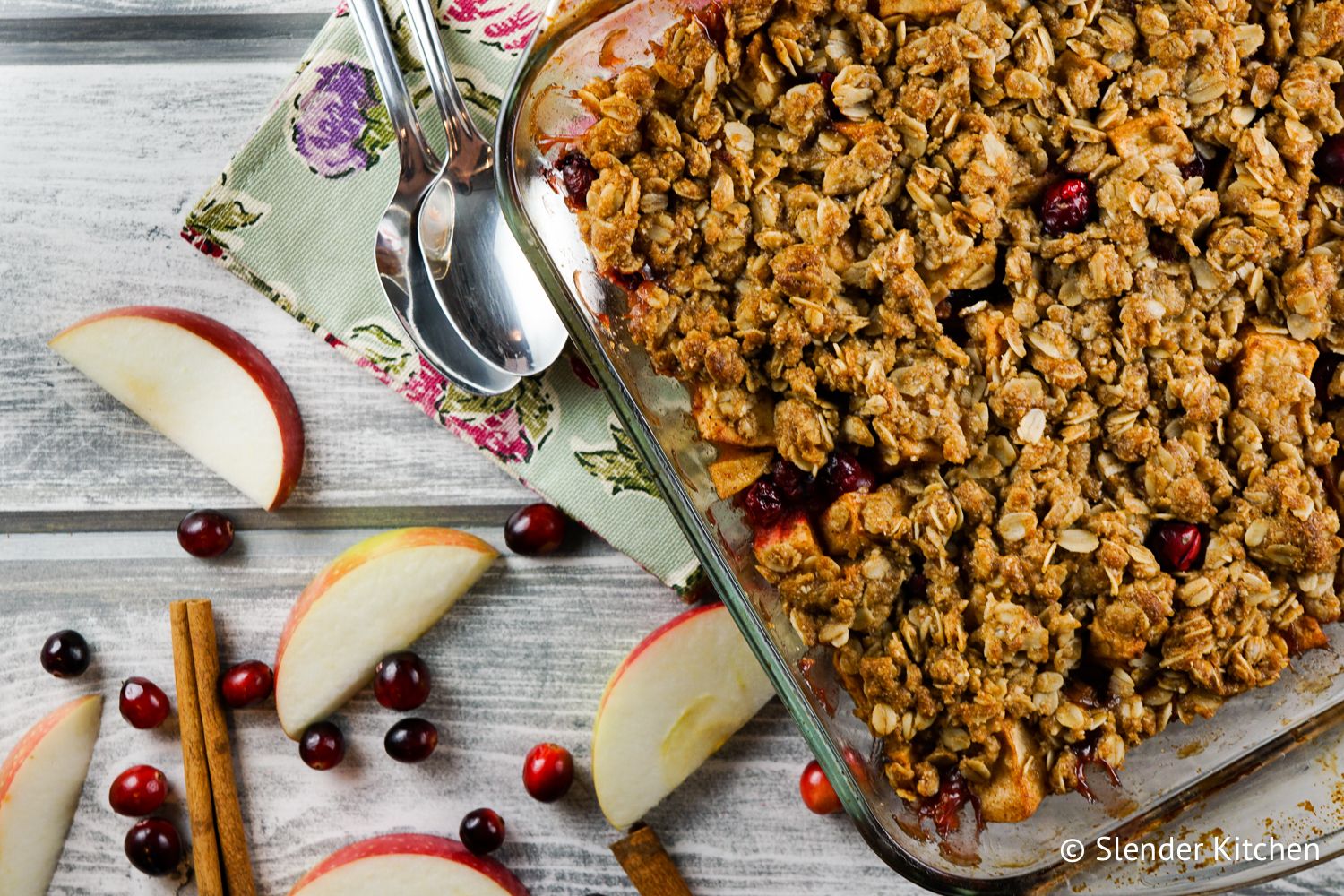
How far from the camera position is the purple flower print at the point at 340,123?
5.47 feet

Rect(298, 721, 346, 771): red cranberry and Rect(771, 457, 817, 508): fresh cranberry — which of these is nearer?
Rect(771, 457, 817, 508): fresh cranberry

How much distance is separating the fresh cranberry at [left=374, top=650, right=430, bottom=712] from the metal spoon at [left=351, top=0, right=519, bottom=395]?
0.47 meters

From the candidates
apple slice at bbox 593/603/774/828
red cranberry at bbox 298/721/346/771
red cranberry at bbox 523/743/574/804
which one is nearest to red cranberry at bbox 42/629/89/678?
red cranberry at bbox 298/721/346/771

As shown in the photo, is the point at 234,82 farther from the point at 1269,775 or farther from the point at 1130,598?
the point at 1269,775

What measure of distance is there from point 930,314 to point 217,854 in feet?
4.81

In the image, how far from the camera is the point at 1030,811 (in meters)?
1.24

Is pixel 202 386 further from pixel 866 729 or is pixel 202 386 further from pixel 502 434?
pixel 866 729

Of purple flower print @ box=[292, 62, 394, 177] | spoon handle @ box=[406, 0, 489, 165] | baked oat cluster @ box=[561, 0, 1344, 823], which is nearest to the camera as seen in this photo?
baked oat cluster @ box=[561, 0, 1344, 823]

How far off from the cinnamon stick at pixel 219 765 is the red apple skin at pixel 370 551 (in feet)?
0.42

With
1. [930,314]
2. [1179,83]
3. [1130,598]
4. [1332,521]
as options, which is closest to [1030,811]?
[1130,598]

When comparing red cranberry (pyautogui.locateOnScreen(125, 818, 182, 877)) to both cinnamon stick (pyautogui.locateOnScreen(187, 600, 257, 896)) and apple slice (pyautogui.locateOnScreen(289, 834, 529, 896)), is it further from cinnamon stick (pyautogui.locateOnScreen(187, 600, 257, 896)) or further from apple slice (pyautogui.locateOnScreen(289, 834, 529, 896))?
apple slice (pyautogui.locateOnScreen(289, 834, 529, 896))

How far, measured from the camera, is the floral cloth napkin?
1669 mm
